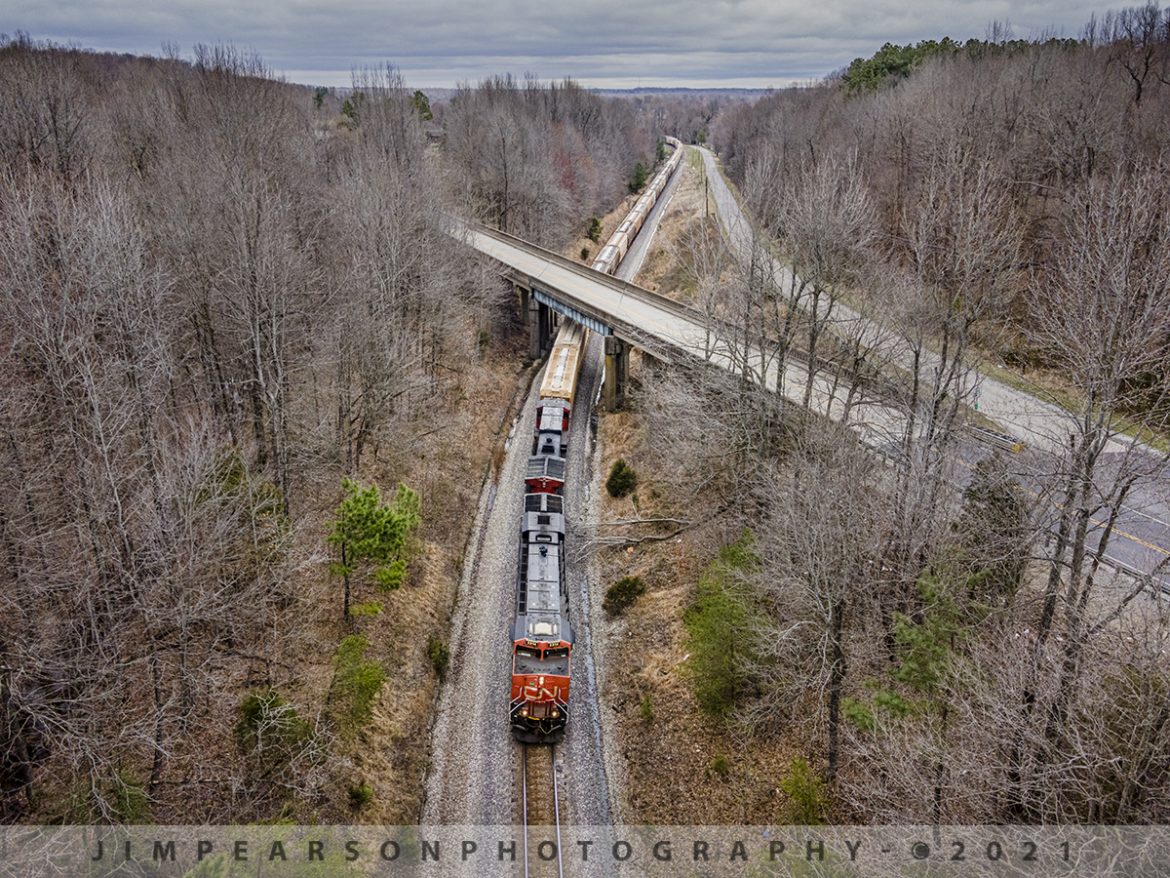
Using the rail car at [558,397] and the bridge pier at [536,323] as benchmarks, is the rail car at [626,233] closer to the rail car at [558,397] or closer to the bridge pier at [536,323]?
the bridge pier at [536,323]

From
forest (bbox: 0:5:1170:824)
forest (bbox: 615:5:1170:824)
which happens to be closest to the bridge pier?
forest (bbox: 0:5:1170:824)

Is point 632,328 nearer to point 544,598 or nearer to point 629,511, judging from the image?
point 629,511

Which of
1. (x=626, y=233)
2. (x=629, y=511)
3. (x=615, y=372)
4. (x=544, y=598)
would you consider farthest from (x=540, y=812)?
(x=626, y=233)

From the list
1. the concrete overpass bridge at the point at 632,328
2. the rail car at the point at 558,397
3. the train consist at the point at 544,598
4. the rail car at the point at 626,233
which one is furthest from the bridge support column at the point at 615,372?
the rail car at the point at 626,233

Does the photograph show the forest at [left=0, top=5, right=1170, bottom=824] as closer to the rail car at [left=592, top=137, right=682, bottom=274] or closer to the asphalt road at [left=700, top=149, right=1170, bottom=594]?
the asphalt road at [left=700, top=149, right=1170, bottom=594]

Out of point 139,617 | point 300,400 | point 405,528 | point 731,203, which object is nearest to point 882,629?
point 405,528

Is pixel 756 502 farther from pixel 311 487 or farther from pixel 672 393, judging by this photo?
pixel 311 487

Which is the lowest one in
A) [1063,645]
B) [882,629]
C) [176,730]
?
[176,730]
